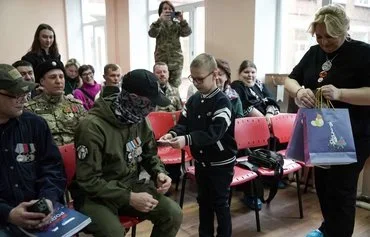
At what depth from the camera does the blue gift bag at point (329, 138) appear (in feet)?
4.90

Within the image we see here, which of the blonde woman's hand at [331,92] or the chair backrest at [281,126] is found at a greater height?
the blonde woman's hand at [331,92]

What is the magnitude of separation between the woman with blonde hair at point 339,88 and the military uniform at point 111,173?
2.58 ft

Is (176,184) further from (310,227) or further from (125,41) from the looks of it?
(125,41)

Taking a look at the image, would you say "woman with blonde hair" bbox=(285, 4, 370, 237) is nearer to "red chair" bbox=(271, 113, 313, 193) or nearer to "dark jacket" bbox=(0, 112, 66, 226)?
"red chair" bbox=(271, 113, 313, 193)

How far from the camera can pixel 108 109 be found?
1528 millimetres

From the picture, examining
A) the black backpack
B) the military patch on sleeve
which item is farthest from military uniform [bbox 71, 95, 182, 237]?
the black backpack

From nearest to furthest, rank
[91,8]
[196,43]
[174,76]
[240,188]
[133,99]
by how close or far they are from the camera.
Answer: [133,99] → [240,188] → [174,76] → [196,43] → [91,8]

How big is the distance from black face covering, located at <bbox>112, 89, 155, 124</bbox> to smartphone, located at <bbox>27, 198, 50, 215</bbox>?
480mm

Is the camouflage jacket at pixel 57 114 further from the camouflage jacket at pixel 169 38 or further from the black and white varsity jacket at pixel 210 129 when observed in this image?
the camouflage jacket at pixel 169 38

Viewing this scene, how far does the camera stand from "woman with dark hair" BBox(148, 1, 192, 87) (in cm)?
405

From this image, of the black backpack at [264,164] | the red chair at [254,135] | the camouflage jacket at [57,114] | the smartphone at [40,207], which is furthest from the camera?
the red chair at [254,135]

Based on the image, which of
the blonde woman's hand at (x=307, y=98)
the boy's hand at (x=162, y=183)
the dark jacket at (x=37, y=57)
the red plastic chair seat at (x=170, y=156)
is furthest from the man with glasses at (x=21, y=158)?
the dark jacket at (x=37, y=57)

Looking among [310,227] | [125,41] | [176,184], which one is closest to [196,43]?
[125,41]

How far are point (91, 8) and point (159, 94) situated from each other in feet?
24.1
